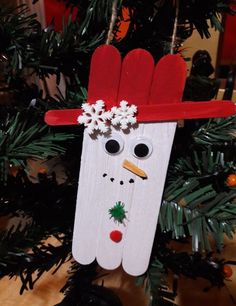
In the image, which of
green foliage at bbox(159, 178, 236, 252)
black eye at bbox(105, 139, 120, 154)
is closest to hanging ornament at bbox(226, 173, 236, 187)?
green foliage at bbox(159, 178, 236, 252)

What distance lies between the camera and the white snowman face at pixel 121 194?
12.4 inches

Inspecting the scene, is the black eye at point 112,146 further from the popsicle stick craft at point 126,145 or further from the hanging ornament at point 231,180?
the hanging ornament at point 231,180

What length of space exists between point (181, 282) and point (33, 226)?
37cm

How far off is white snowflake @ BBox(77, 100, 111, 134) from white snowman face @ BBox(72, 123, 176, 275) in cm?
1

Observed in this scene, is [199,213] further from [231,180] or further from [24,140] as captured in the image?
[24,140]

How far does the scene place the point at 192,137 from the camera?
15.1 inches

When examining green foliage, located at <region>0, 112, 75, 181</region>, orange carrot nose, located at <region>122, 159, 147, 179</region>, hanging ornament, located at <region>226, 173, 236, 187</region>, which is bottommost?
hanging ornament, located at <region>226, 173, 236, 187</region>

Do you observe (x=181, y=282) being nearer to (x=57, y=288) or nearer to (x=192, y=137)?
(x=57, y=288)

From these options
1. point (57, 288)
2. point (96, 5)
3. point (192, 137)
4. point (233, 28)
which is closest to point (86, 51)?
point (96, 5)

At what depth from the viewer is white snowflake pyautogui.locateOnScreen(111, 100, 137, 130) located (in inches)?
11.8

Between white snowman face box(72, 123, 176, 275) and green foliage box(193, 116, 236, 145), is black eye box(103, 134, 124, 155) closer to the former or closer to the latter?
white snowman face box(72, 123, 176, 275)

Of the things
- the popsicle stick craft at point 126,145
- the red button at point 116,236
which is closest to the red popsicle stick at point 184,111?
the popsicle stick craft at point 126,145

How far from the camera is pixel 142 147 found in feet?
1.02

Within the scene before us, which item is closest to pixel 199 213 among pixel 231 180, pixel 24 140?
pixel 231 180
